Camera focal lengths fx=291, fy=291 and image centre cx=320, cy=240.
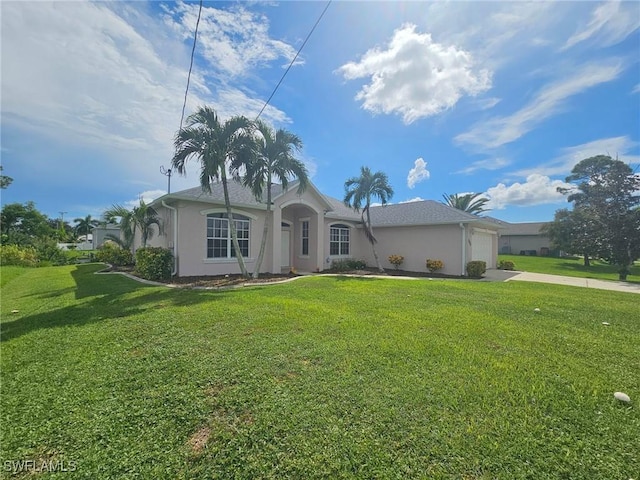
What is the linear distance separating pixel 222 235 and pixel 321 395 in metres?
11.3

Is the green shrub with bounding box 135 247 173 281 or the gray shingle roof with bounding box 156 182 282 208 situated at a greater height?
the gray shingle roof with bounding box 156 182 282 208

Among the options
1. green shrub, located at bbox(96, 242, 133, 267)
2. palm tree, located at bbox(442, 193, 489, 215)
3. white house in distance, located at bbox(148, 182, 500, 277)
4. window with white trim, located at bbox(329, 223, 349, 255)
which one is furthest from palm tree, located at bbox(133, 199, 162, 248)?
palm tree, located at bbox(442, 193, 489, 215)

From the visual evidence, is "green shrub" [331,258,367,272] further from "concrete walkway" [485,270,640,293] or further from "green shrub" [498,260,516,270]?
"green shrub" [498,260,516,270]

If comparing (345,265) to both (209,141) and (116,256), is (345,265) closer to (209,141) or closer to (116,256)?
(209,141)

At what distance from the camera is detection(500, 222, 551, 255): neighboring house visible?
129 ft

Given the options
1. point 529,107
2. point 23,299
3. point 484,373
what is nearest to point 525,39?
point 529,107

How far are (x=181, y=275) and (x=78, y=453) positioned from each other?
10.5m

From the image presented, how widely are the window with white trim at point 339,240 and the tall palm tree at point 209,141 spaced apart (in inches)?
335

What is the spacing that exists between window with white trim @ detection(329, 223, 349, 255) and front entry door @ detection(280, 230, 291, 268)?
260 centimetres

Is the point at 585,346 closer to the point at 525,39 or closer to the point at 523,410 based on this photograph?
the point at 523,410

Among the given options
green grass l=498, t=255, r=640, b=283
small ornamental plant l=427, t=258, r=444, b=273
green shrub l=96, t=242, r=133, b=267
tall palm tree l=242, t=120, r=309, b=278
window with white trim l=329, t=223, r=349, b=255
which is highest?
tall palm tree l=242, t=120, r=309, b=278

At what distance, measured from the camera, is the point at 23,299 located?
8.62 m

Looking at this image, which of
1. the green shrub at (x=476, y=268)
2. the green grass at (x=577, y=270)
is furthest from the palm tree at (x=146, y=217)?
the green grass at (x=577, y=270)

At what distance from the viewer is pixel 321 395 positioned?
10.4ft
